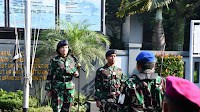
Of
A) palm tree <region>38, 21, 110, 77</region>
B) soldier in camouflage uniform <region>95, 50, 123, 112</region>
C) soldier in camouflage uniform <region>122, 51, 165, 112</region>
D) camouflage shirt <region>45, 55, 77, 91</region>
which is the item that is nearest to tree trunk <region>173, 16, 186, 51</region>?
palm tree <region>38, 21, 110, 77</region>

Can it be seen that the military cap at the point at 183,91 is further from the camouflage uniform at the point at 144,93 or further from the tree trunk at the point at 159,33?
the tree trunk at the point at 159,33

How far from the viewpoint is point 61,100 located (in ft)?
18.2

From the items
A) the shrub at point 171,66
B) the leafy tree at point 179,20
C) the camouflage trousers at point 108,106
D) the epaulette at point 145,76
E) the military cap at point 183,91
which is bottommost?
the camouflage trousers at point 108,106

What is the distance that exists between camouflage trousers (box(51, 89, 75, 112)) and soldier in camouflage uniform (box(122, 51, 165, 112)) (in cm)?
260

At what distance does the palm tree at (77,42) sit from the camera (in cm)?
761

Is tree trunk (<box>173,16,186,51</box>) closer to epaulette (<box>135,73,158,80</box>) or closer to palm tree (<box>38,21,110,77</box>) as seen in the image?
palm tree (<box>38,21,110,77</box>)

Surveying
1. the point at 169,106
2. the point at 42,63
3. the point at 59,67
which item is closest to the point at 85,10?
the point at 42,63

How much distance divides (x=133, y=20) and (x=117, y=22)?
145 centimetres

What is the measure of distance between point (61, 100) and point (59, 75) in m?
0.51

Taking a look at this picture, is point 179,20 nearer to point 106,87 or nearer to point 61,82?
point 106,87

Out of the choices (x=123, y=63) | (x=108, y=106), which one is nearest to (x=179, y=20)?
(x=123, y=63)

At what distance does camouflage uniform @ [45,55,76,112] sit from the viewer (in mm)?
5539

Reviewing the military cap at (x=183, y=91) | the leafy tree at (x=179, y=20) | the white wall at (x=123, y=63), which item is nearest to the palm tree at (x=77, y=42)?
the white wall at (x=123, y=63)

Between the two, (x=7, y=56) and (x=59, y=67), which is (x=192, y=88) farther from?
(x=7, y=56)
